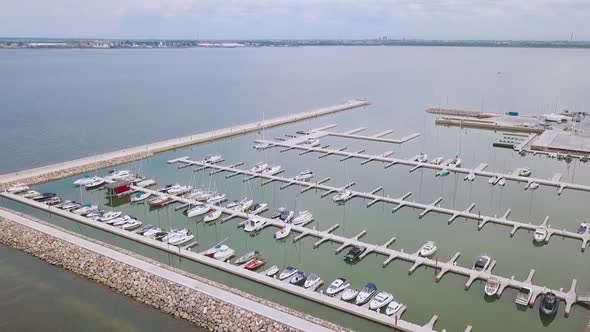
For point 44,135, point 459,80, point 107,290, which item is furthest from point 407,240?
point 459,80

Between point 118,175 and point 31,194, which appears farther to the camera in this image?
point 118,175

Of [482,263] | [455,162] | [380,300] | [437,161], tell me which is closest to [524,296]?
[482,263]

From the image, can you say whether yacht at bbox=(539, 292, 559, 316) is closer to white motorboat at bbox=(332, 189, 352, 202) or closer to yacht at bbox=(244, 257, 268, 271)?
yacht at bbox=(244, 257, 268, 271)

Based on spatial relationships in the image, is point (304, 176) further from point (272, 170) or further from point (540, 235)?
point (540, 235)

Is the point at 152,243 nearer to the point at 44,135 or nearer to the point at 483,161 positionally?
the point at 483,161

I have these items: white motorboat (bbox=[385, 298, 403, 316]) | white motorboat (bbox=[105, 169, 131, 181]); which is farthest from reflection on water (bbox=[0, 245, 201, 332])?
white motorboat (bbox=[105, 169, 131, 181])

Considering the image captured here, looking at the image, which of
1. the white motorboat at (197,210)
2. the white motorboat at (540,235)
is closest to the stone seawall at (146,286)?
the white motorboat at (197,210)

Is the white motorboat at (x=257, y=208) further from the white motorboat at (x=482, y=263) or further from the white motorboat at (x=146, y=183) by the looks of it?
the white motorboat at (x=482, y=263)
